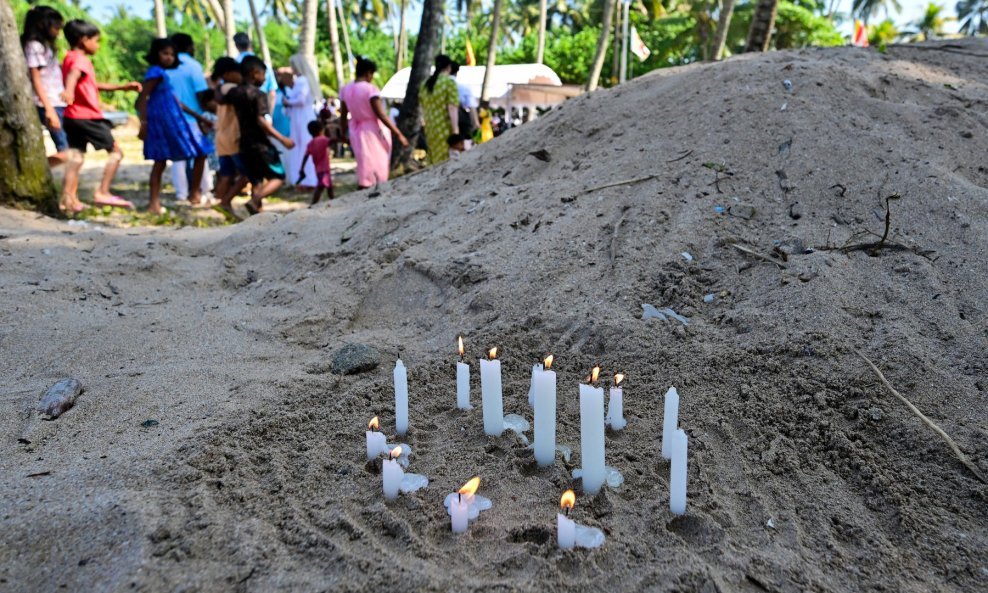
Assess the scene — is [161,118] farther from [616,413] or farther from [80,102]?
[616,413]

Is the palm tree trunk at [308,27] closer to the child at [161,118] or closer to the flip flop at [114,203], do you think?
the child at [161,118]

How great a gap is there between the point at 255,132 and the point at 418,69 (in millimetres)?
3663

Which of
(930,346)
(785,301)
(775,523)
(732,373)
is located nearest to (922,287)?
(930,346)

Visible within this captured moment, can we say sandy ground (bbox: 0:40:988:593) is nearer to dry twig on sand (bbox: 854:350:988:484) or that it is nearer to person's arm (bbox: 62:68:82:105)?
dry twig on sand (bbox: 854:350:988:484)

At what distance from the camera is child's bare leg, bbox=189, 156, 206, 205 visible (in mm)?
7734

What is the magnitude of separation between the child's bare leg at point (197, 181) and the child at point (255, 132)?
1.06 m

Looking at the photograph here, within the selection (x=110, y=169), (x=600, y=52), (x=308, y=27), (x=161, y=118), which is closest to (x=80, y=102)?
(x=161, y=118)

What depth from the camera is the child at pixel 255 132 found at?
6.57 metres

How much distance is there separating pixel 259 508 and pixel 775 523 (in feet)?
4.88

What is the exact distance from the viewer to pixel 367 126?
25.3 feet

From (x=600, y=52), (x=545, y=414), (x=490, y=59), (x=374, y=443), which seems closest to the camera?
(x=545, y=414)

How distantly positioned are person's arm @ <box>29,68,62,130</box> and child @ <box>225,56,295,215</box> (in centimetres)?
166

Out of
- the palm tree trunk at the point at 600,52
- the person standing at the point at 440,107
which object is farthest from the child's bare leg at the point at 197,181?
the palm tree trunk at the point at 600,52

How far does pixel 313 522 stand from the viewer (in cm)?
183
